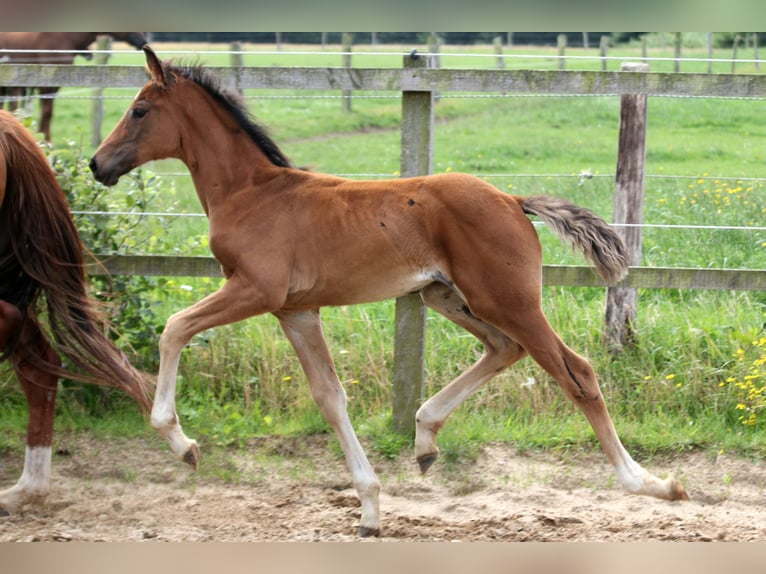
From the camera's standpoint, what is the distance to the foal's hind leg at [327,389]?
4.15 meters

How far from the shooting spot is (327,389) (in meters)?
4.32

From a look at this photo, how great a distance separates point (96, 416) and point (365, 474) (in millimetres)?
2037

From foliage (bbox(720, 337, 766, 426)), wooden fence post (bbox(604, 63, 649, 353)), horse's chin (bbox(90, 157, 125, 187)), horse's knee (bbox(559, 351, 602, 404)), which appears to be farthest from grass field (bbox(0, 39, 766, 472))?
horse's knee (bbox(559, 351, 602, 404))

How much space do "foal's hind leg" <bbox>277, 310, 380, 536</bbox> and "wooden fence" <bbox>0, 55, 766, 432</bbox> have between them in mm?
819

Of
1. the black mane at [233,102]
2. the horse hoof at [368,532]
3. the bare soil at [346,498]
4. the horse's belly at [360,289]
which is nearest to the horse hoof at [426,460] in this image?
the bare soil at [346,498]

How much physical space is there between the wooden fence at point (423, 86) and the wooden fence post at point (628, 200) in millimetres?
588

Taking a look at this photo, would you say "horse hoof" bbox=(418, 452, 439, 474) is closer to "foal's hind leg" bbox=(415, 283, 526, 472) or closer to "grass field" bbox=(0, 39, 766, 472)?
"foal's hind leg" bbox=(415, 283, 526, 472)

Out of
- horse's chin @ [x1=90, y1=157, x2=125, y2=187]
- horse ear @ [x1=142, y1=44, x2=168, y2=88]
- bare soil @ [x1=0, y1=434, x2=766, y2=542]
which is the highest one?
horse ear @ [x1=142, y1=44, x2=168, y2=88]

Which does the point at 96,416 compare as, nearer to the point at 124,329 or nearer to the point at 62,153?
the point at 124,329

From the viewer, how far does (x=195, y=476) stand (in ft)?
15.5

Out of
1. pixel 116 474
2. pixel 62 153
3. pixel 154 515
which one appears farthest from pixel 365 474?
pixel 62 153

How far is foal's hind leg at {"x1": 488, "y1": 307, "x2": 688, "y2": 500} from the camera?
3.84 metres

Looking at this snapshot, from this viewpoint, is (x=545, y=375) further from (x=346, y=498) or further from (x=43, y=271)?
Answer: (x=43, y=271)

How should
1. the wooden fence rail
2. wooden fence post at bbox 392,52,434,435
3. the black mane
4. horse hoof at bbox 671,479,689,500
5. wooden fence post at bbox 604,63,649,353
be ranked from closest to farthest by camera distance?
horse hoof at bbox 671,479,689,500 → the black mane → the wooden fence rail → wooden fence post at bbox 392,52,434,435 → wooden fence post at bbox 604,63,649,353
